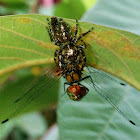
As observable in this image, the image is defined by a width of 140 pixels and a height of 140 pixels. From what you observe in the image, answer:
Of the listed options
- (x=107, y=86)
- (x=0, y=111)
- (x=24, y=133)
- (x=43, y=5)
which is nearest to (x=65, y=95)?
(x=107, y=86)

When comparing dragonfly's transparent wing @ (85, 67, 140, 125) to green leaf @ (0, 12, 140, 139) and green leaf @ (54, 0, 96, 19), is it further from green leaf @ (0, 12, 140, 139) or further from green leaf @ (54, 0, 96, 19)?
green leaf @ (54, 0, 96, 19)

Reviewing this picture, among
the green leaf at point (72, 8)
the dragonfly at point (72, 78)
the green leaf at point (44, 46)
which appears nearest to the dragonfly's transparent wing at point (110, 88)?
the dragonfly at point (72, 78)

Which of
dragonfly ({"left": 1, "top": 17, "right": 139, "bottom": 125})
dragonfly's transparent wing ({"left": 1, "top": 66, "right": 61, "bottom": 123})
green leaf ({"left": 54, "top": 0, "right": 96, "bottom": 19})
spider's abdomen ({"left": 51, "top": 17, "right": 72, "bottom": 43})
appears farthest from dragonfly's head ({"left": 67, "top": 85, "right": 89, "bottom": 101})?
green leaf ({"left": 54, "top": 0, "right": 96, "bottom": 19})

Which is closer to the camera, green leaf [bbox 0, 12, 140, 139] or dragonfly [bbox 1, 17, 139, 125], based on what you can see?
green leaf [bbox 0, 12, 140, 139]

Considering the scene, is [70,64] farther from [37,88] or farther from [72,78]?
[37,88]

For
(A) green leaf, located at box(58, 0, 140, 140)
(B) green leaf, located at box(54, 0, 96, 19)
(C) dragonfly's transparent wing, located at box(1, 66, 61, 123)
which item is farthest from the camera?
(B) green leaf, located at box(54, 0, 96, 19)

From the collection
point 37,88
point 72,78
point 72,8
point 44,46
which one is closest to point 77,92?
point 72,78

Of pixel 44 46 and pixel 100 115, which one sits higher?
pixel 44 46
